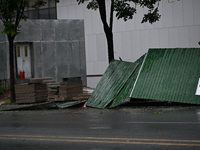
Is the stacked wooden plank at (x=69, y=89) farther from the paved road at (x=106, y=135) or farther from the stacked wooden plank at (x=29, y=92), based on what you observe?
the paved road at (x=106, y=135)

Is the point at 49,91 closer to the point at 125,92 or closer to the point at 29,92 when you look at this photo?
the point at 29,92

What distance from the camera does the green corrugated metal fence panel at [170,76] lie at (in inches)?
622

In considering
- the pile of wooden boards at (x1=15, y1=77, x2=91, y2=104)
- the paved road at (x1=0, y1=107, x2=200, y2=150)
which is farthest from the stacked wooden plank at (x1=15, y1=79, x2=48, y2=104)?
the paved road at (x1=0, y1=107, x2=200, y2=150)

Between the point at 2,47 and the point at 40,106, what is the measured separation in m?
12.2

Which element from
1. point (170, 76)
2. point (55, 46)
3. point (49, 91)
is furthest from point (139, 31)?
point (170, 76)

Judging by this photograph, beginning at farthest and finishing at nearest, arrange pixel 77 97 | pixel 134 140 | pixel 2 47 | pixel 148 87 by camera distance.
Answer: pixel 2 47 → pixel 77 97 → pixel 148 87 → pixel 134 140

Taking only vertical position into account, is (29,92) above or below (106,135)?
above

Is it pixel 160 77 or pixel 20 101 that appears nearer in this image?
pixel 160 77

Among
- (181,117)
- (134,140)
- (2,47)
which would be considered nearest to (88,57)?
(2,47)

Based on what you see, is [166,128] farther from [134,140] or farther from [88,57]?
[88,57]

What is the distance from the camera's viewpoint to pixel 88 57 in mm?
42844

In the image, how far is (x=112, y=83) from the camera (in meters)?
17.9

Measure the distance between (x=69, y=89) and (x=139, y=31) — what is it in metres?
19.4

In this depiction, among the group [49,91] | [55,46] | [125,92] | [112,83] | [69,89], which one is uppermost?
[55,46]
